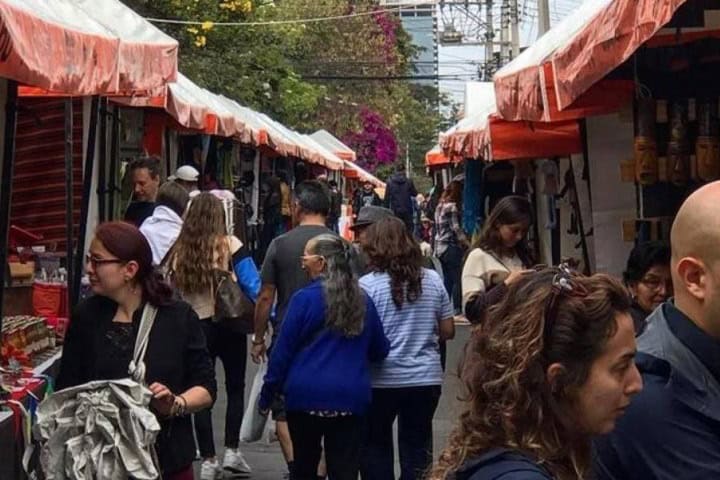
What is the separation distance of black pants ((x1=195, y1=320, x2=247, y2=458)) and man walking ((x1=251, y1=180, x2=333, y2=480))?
0.37m

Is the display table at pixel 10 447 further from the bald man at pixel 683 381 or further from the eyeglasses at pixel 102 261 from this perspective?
the bald man at pixel 683 381

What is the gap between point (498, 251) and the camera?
719cm

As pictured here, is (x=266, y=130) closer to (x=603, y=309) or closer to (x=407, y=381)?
(x=407, y=381)

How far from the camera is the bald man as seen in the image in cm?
284

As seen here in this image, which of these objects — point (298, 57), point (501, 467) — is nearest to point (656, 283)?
point (501, 467)

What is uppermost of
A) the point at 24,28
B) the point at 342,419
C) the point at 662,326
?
the point at 24,28

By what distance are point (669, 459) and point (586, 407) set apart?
15.9 inches

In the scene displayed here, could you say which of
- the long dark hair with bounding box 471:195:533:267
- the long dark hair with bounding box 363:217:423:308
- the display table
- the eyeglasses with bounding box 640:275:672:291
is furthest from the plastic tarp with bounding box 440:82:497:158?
the display table

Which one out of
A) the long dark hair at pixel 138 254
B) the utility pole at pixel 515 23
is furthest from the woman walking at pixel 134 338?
the utility pole at pixel 515 23

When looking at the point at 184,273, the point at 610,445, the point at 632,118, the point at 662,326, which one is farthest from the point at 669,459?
the point at 184,273

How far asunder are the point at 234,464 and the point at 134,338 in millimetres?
3686

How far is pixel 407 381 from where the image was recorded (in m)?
6.93

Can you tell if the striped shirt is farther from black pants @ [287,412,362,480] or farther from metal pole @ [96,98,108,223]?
metal pole @ [96,98,108,223]

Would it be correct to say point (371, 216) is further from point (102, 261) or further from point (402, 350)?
point (102, 261)
